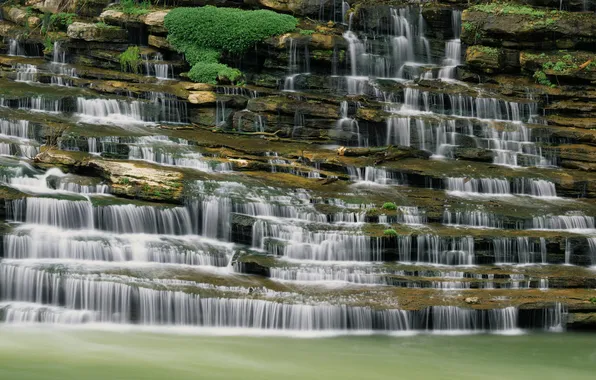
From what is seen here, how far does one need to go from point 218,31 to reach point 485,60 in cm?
987

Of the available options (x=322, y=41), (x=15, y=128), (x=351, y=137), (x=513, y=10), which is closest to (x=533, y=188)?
(x=351, y=137)

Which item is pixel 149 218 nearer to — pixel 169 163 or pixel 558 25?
pixel 169 163

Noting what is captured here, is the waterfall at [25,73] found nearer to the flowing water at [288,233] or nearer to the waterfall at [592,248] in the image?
the flowing water at [288,233]

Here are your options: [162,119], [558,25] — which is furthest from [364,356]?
[558,25]

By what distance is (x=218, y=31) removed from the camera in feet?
100

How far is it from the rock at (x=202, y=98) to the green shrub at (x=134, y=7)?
6.35 meters

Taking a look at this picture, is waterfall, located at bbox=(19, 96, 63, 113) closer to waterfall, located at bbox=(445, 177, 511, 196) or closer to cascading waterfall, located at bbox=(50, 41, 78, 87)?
cascading waterfall, located at bbox=(50, 41, 78, 87)

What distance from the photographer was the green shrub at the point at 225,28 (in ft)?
98.9

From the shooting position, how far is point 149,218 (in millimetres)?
18891

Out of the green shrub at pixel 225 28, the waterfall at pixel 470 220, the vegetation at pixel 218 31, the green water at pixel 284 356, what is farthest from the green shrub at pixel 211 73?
the green water at pixel 284 356

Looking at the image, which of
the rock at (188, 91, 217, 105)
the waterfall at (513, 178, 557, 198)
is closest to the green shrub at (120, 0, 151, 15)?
the rock at (188, 91, 217, 105)

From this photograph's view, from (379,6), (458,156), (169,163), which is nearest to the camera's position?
(169,163)

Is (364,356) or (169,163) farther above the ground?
(169,163)

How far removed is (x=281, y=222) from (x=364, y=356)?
219 inches
